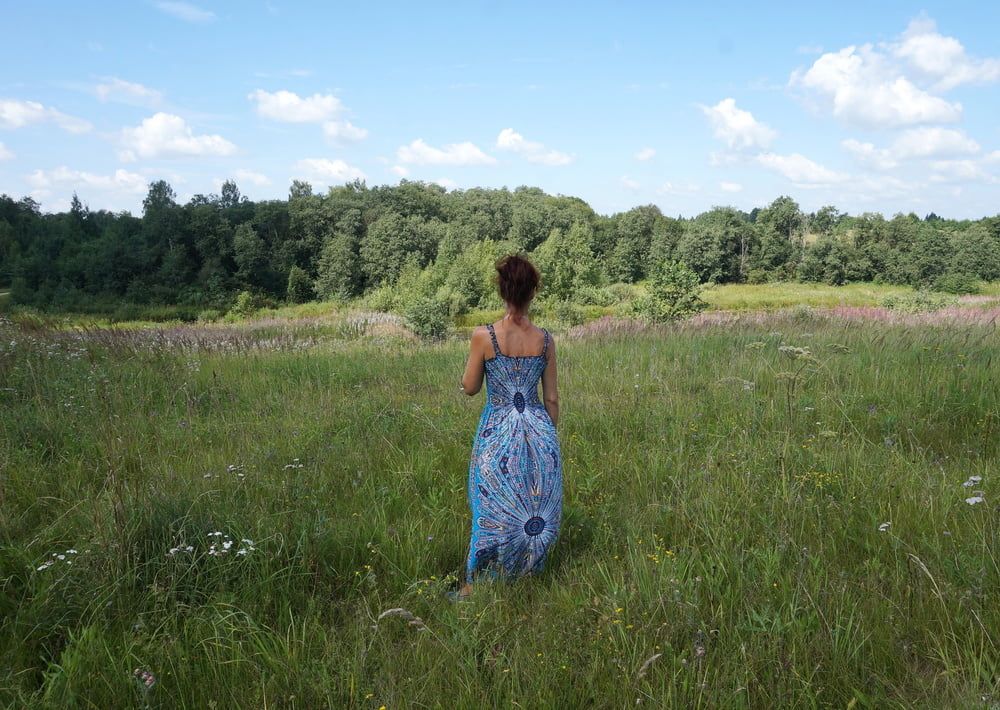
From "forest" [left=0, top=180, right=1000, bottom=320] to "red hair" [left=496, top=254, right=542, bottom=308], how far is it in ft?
157

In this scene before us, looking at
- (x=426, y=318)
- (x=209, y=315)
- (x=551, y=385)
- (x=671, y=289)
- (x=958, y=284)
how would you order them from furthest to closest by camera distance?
1. (x=209, y=315)
2. (x=958, y=284)
3. (x=426, y=318)
4. (x=671, y=289)
5. (x=551, y=385)

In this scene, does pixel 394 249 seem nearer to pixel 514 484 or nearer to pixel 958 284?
pixel 958 284

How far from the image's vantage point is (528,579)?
3176 millimetres

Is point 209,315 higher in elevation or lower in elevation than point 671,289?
lower

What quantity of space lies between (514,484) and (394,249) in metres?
71.7

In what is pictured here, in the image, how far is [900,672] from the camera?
2.26 m

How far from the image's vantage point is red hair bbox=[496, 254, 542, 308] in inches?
127

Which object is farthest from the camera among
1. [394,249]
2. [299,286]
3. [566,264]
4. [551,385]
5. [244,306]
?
[299,286]

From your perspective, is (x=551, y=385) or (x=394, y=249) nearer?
(x=551, y=385)

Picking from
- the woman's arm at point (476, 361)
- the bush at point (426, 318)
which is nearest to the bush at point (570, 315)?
the bush at point (426, 318)

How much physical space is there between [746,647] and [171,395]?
263 inches

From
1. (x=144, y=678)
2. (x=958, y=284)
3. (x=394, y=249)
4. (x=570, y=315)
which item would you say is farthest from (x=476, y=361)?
(x=394, y=249)

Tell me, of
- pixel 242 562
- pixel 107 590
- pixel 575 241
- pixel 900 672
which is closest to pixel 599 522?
pixel 900 672

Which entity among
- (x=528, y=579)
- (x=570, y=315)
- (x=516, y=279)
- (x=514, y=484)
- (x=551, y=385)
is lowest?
(x=570, y=315)
